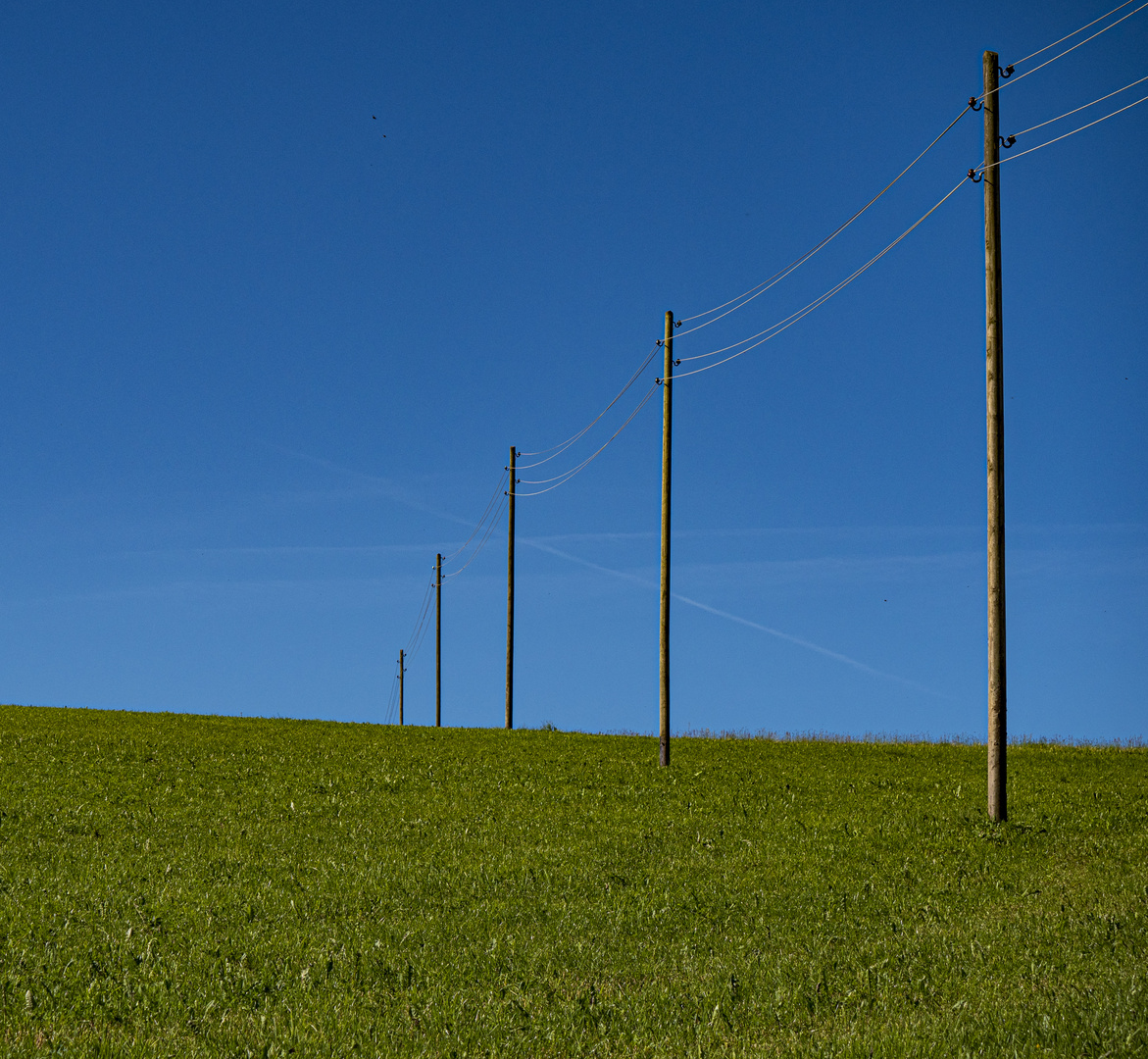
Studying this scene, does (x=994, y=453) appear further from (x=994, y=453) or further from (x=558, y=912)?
(x=558, y=912)

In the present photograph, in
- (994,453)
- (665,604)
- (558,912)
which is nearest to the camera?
(558,912)

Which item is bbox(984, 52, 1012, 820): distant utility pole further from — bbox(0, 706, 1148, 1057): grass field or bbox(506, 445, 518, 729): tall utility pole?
bbox(506, 445, 518, 729): tall utility pole

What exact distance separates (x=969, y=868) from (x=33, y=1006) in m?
13.1

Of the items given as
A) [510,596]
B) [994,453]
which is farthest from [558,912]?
[510,596]

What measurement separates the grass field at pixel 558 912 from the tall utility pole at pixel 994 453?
4.18 ft

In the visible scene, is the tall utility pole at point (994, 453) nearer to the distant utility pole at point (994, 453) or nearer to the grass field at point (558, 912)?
the distant utility pole at point (994, 453)

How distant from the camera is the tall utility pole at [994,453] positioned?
1944 cm

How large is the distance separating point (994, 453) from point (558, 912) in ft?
40.7

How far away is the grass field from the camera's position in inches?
368

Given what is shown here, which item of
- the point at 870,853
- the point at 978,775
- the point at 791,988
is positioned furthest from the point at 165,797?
the point at 978,775

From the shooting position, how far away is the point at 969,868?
1628cm

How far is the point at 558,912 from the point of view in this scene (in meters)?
13.5

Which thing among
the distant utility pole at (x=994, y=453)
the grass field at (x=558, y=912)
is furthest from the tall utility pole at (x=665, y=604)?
the distant utility pole at (x=994, y=453)

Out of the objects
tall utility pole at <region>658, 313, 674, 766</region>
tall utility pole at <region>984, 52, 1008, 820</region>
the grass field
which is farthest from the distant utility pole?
tall utility pole at <region>658, 313, 674, 766</region>
